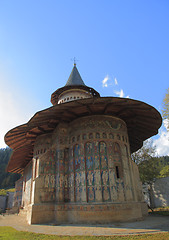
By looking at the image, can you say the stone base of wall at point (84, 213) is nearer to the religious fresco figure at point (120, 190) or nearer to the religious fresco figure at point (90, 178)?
the religious fresco figure at point (120, 190)

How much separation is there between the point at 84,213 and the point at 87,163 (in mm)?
3040

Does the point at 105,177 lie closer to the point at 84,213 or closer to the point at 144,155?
the point at 84,213

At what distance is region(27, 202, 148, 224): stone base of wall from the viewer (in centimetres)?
1009

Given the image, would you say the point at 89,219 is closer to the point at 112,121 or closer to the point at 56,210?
the point at 56,210

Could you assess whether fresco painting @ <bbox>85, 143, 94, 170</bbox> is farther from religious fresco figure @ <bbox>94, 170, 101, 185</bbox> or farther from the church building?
religious fresco figure @ <bbox>94, 170, 101, 185</bbox>

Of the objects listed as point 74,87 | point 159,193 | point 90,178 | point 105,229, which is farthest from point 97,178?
point 159,193

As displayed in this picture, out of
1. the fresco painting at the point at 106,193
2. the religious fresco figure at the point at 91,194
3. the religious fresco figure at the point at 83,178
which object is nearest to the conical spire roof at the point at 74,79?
the religious fresco figure at the point at 83,178

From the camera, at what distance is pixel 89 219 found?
10.1 m

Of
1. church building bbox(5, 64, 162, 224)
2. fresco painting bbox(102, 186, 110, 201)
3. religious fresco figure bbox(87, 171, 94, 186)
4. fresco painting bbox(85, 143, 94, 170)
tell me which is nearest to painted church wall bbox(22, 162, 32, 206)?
church building bbox(5, 64, 162, 224)

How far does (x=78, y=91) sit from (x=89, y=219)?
13.1 meters

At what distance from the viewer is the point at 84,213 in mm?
10398

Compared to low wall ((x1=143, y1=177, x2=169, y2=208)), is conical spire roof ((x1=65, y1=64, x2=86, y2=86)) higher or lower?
higher

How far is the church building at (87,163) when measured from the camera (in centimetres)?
1072

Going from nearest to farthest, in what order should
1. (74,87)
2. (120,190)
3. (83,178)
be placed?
1. (120,190)
2. (83,178)
3. (74,87)
